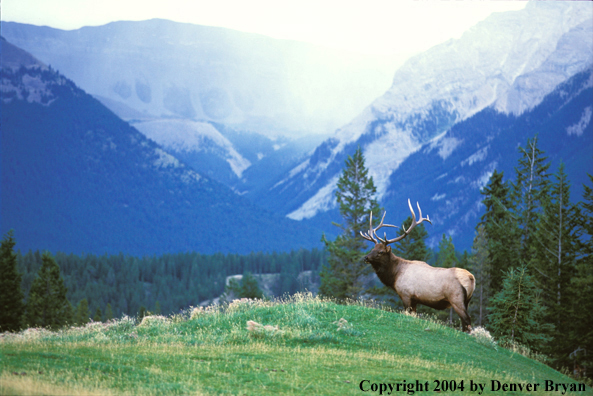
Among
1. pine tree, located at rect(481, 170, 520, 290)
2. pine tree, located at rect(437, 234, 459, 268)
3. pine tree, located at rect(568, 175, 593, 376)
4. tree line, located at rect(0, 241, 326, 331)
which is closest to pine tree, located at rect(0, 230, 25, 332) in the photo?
tree line, located at rect(0, 241, 326, 331)

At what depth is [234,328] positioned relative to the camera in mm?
19531

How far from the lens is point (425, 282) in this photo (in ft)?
75.5

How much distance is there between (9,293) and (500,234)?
43.0 m

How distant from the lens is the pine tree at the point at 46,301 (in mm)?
60406

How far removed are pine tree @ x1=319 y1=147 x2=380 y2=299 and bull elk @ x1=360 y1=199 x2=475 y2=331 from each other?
2368cm

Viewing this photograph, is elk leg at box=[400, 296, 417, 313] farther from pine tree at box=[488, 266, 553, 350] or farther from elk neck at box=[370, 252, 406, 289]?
pine tree at box=[488, 266, 553, 350]

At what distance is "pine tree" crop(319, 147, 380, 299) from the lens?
49.0 m

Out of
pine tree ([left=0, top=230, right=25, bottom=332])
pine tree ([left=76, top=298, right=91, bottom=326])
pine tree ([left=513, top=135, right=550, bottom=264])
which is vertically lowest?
pine tree ([left=76, top=298, right=91, bottom=326])

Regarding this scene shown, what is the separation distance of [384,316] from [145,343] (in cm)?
901

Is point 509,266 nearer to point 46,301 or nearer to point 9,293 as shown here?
point 9,293

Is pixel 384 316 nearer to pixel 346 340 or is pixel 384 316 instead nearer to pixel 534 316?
pixel 346 340

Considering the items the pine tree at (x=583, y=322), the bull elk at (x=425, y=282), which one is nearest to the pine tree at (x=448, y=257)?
the pine tree at (x=583, y=322)

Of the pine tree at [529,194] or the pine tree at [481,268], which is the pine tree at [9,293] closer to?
the pine tree at [481,268]

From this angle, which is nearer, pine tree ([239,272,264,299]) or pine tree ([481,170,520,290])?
pine tree ([481,170,520,290])
